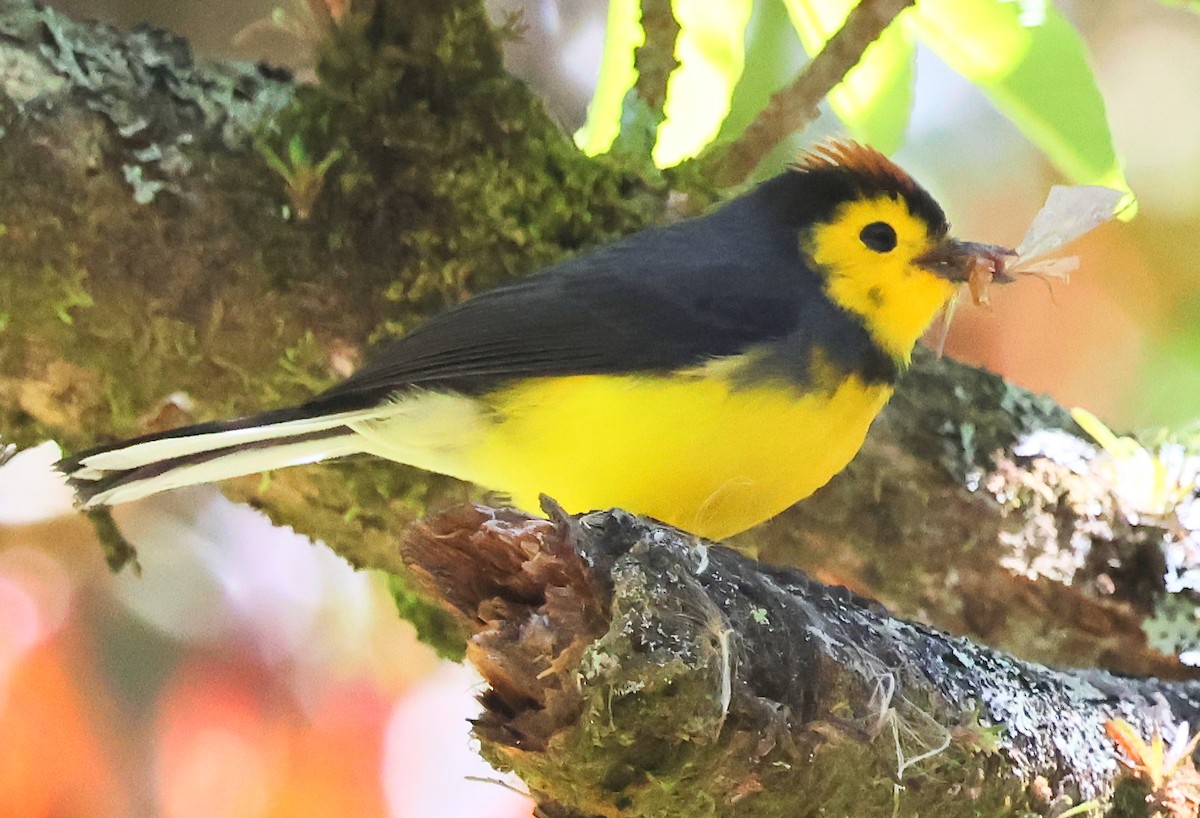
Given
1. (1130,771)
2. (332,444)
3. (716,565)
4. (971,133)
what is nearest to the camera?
(716,565)

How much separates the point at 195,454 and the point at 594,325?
2.09 feet

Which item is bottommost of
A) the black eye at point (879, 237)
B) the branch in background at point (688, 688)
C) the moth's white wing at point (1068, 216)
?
the branch in background at point (688, 688)

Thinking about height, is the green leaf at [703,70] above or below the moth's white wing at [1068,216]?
above

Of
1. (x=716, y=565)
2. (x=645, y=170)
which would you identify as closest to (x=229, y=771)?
(x=645, y=170)

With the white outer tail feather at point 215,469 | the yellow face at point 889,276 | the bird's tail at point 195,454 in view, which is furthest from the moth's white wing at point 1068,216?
the white outer tail feather at point 215,469

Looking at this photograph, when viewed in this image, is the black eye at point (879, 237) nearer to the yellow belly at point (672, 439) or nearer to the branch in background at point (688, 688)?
the yellow belly at point (672, 439)

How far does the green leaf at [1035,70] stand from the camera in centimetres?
164

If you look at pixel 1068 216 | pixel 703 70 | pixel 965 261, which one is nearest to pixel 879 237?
pixel 965 261

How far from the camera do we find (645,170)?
1.95 meters

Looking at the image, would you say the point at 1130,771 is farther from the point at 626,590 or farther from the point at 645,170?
the point at 645,170

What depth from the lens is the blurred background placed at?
237 cm

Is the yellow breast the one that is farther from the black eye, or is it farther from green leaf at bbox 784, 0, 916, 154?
green leaf at bbox 784, 0, 916, 154

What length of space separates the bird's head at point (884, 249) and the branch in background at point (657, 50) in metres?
0.42

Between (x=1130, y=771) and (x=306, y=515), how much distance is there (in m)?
1.44
